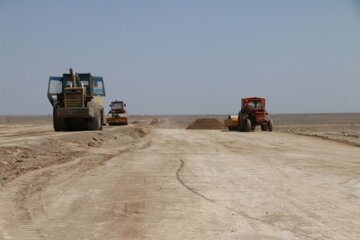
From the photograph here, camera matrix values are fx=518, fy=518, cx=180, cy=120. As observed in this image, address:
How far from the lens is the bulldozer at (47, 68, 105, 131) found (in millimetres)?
27562

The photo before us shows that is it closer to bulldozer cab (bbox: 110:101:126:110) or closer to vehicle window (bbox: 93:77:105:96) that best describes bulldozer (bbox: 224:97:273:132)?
vehicle window (bbox: 93:77:105:96)

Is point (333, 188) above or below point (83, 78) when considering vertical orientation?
below

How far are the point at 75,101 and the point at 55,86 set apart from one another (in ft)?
5.40

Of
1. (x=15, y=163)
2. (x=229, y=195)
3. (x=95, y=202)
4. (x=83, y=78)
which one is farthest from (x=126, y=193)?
(x=83, y=78)

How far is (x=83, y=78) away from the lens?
29.8m

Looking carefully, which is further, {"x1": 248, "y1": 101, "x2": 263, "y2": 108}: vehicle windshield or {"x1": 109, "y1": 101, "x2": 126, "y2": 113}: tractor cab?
{"x1": 109, "y1": 101, "x2": 126, "y2": 113}: tractor cab

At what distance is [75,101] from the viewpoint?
92.3 ft

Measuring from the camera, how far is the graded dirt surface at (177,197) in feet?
22.0

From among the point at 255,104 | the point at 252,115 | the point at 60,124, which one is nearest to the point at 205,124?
the point at 255,104

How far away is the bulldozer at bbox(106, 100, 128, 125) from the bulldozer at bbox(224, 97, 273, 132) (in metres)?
14.2

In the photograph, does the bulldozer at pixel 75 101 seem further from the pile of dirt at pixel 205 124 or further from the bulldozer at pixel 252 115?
the pile of dirt at pixel 205 124

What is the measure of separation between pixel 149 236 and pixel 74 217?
1.49m

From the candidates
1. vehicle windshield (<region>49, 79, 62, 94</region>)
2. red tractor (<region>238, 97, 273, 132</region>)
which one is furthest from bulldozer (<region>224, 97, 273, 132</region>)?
vehicle windshield (<region>49, 79, 62, 94</region>)

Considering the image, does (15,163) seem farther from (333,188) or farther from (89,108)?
(89,108)
